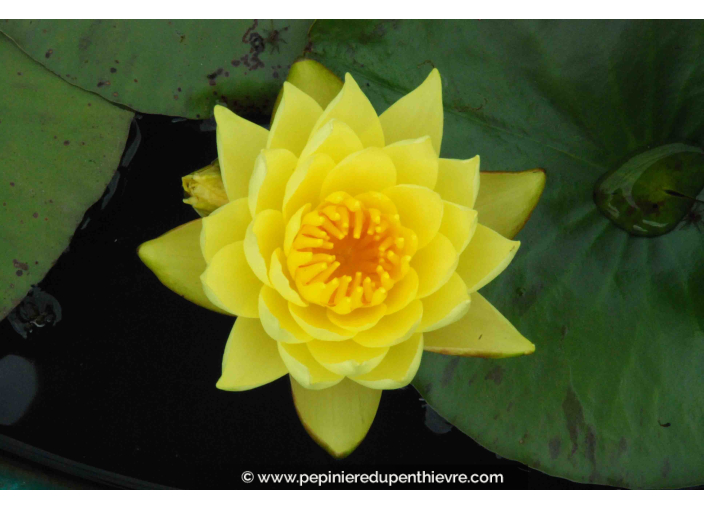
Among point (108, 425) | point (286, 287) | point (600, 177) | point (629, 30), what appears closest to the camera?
point (286, 287)

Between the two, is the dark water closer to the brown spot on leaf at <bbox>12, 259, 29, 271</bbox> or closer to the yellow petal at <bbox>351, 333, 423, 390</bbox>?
the brown spot on leaf at <bbox>12, 259, 29, 271</bbox>

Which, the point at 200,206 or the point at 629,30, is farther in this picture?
the point at 629,30

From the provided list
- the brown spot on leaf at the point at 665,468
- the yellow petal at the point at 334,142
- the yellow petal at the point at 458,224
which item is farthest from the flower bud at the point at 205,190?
the brown spot on leaf at the point at 665,468

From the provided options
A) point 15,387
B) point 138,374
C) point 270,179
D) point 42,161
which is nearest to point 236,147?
point 270,179

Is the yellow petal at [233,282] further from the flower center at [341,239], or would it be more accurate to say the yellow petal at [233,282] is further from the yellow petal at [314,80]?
the yellow petal at [314,80]

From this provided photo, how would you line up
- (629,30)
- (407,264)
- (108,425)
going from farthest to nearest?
(108,425)
(629,30)
(407,264)

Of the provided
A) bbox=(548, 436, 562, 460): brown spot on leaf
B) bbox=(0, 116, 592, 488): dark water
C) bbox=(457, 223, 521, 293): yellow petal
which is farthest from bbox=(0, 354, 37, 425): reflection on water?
bbox=(548, 436, 562, 460): brown spot on leaf

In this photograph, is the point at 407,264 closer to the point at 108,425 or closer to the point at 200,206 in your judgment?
the point at 200,206

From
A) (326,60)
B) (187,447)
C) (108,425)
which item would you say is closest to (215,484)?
(187,447)

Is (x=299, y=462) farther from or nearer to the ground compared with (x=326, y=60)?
nearer to the ground
